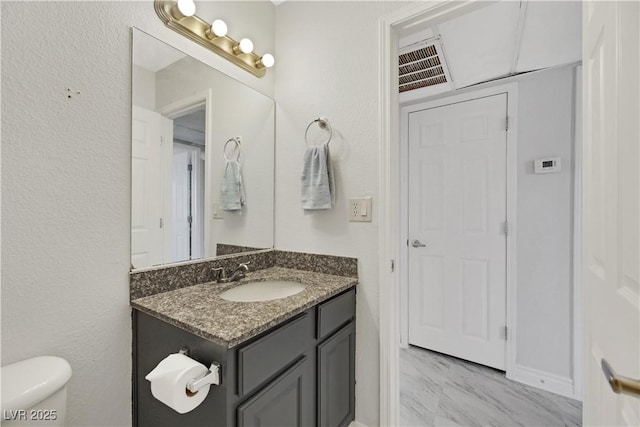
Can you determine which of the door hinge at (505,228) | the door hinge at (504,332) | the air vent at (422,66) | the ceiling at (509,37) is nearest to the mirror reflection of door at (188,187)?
the ceiling at (509,37)

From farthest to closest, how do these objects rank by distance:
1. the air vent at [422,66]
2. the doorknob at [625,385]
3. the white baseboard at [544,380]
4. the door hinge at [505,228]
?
1. the door hinge at [505,228]
2. the white baseboard at [544,380]
3. the air vent at [422,66]
4. the doorknob at [625,385]

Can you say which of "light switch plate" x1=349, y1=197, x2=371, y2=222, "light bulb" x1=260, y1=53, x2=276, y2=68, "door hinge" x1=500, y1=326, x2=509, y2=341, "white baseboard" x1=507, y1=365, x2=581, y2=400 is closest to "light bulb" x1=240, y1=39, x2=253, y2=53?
"light bulb" x1=260, y1=53, x2=276, y2=68

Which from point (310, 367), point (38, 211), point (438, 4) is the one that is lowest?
point (310, 367)

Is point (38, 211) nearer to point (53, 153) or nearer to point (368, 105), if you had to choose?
point (53, 153)

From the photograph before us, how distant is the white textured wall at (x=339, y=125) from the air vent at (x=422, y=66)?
460mm

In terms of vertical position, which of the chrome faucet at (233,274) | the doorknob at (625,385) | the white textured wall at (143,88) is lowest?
the chrome faucet at (233,274)

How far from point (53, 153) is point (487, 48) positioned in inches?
87.3

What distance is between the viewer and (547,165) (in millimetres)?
1949

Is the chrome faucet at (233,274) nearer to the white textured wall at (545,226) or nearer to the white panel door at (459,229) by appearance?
the white panel door at (459,229)

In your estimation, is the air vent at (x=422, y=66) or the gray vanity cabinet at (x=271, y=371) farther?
the air vent at (x=422, y=66)

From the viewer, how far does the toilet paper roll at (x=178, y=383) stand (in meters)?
0.77

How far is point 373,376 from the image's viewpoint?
1.47m

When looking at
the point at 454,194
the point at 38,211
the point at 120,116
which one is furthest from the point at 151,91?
the point at 454,194

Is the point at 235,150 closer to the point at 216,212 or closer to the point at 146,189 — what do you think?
the point at 216,212
